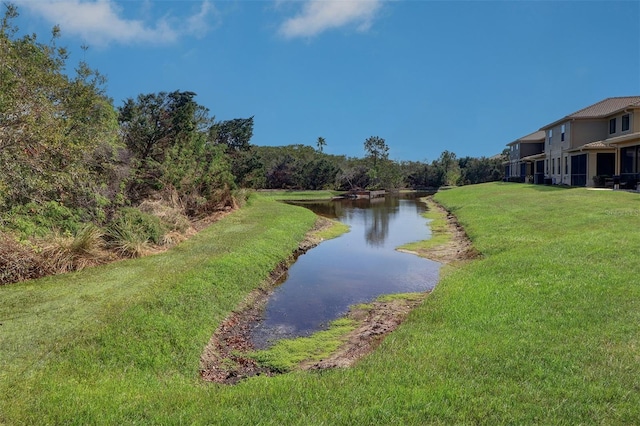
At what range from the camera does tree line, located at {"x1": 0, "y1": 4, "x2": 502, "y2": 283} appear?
7.91 meters

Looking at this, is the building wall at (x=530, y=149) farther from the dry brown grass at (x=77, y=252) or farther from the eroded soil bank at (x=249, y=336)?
the dry brown grass at (x=77, y=252)

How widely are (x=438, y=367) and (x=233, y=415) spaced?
95.9 inches

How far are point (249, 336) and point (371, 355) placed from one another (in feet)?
10.5

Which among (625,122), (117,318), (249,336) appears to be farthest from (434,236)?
(625,122)

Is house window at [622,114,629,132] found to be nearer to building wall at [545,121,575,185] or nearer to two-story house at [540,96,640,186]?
two-story house at [540,96,640,186]

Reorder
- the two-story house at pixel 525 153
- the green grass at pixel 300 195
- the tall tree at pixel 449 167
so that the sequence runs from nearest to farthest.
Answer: the green grass at pixel 300 195
the two-story house at pixel 525 153
the tall tree at pixel 449 167

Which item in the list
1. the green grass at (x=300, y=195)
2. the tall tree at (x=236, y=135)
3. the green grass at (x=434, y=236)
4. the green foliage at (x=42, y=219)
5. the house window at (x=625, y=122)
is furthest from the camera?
the green grass at (x=300, y=195)

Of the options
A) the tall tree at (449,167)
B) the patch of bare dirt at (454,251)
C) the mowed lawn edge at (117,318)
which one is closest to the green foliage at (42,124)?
the mowed lawn edge at (117,318)

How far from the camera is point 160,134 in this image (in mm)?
20234

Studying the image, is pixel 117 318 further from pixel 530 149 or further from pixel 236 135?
pixel 530 149

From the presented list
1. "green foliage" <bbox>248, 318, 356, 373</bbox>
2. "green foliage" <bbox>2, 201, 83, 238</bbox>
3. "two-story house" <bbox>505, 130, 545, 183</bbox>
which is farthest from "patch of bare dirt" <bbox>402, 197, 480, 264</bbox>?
"two-story house" <bbox>505, 130, 545, 183</bbox>

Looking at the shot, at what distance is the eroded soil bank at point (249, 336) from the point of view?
22.7 ft

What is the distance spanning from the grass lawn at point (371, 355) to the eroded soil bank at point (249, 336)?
0.32 meters

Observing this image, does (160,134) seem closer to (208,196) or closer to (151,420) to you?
(208,196)
